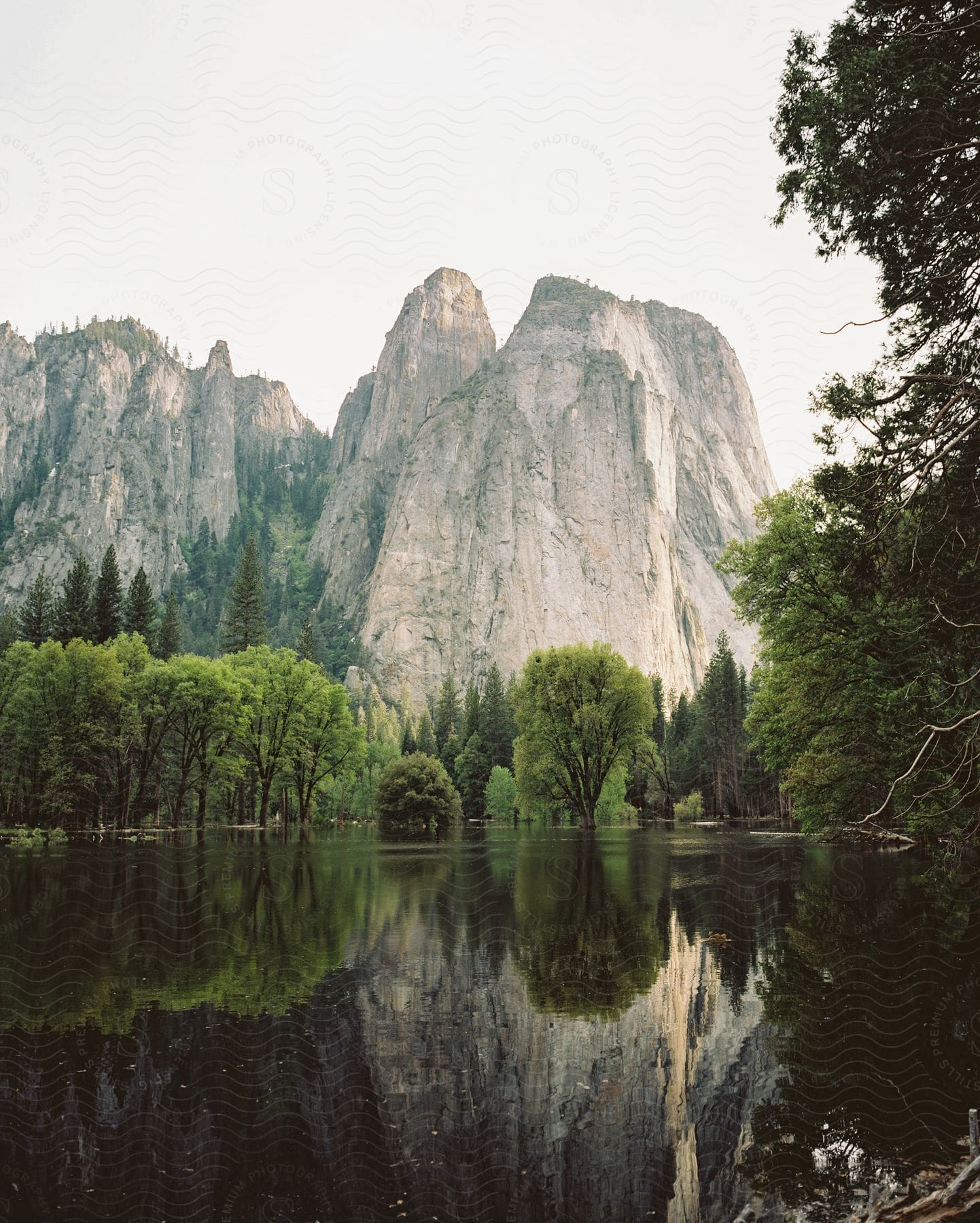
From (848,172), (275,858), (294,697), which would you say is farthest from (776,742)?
(294,697)

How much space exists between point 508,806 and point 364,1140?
82.8 meters

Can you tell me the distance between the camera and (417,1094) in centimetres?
818

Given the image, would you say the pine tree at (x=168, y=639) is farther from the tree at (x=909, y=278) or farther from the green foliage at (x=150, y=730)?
Answer: the tree at (x=909, y=278)

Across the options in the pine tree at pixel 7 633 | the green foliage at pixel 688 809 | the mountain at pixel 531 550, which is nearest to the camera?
the pine tree at pixel 7 633

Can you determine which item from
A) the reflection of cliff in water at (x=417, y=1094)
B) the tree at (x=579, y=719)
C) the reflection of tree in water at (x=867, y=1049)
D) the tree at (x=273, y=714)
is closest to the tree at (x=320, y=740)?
the tree at (x=273, y=714)

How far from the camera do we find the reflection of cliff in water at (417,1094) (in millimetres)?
6398

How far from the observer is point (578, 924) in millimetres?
18047

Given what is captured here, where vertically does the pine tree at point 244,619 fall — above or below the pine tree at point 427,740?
above

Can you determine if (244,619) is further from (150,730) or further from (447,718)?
(447,718)

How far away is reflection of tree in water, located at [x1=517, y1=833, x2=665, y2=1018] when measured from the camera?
11852mm

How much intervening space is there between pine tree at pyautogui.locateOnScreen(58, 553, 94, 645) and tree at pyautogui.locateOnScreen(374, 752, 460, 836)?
77.0 ft

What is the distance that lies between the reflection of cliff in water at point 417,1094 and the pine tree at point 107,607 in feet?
177

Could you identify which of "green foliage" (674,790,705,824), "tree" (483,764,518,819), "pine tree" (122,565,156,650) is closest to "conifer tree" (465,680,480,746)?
"tree" (483,764,518,819)

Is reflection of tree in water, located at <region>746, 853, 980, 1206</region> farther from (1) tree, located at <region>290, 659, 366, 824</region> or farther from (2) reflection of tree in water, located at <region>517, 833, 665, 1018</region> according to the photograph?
(1) tree, located at <region>290, 659, 366, 824</region>
